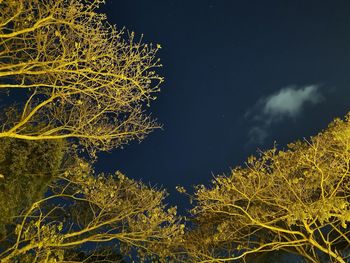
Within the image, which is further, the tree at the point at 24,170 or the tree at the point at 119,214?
the tree at the point at 24,170

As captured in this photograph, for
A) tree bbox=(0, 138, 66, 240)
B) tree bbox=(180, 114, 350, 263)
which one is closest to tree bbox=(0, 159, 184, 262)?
tree bbox=(0, 138, 66, 240)

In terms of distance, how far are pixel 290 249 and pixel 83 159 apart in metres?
8.72

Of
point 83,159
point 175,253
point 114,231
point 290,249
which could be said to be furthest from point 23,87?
point 290,249

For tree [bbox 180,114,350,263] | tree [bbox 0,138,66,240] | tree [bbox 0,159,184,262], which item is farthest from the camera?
A: tree [bbox 0,138,66,240]

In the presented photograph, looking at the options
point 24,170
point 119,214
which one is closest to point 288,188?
point 119,214

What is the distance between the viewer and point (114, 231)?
14320 mm

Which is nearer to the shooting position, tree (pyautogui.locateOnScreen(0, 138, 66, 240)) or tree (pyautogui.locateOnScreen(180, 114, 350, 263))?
tree (pyautogui.locateOnScreen(180, 114, 350, 263))

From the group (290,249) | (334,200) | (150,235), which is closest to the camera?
(334,200)

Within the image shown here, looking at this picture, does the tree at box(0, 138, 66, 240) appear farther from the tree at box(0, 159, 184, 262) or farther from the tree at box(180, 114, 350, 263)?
the tree at box(180, 114, 350, 263)

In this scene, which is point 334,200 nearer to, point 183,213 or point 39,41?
point 183,213

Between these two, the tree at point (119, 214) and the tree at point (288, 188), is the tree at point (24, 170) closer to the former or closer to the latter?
the tree at point (119, 214)

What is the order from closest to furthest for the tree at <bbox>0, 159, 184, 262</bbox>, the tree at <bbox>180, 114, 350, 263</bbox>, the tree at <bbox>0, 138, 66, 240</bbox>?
1. the tree at <bbox>180, 114, 350, 263</bbox>
2. the tree at <bbox>0, 159, 184, 262</bbox>
3. the tree at <bbox>0, 138, 66, 240</bbox>

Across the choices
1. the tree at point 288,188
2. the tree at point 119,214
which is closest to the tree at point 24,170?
the tree at point 119,214

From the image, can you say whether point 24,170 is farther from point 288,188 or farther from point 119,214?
point 288,188
